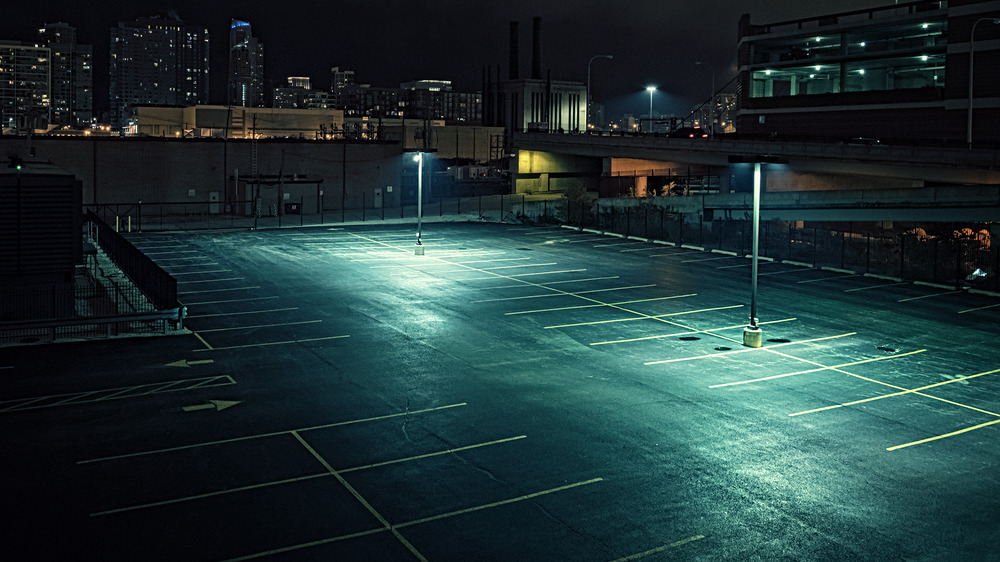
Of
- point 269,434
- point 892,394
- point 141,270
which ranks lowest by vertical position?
point 269,434

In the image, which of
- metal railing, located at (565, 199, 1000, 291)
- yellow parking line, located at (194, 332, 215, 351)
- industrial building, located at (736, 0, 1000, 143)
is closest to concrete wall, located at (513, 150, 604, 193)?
industrial building, located at (736, 0, 1000, 143)

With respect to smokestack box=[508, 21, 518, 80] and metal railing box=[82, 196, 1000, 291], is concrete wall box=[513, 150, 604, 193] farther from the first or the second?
smokestack box=[508, 21, 518, 80]

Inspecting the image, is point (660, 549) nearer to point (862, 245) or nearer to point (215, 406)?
point (215, 406)

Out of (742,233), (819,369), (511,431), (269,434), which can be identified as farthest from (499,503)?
(742,233)

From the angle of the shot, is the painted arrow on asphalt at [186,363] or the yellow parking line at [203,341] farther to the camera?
the yellow parking line at [203,341]

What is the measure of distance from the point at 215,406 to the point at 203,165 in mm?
52666

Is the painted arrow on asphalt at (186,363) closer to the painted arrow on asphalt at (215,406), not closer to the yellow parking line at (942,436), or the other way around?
the painted arrow on asphalt at (215,406)

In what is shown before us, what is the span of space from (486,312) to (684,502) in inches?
657

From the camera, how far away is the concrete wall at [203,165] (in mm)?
62688

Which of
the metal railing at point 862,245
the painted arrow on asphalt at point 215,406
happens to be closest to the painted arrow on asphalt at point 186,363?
the painted arrow on asphalt at point 215,406

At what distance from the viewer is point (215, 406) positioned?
18922mm

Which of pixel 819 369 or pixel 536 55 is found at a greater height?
pixel 536 55

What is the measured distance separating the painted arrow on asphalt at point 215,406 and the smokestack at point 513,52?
16269cm

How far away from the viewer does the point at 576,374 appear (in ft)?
73.0
